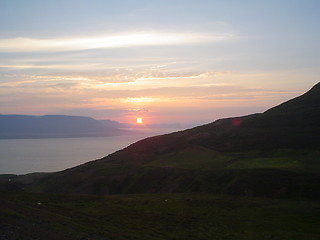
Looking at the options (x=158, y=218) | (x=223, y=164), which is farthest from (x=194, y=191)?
(x=158, y=218)

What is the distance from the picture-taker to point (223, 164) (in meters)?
97.2

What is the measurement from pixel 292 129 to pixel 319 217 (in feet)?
314

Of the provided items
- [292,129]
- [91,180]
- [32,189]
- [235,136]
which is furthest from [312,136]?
[32,189]

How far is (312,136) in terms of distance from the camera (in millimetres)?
120750

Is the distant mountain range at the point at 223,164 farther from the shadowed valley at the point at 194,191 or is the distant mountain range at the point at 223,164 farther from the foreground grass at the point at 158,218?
the foreground grass at the point at 158,218

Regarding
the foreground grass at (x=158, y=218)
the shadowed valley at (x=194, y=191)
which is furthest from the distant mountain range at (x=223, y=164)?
the foreground grass at (x=158, y=218)

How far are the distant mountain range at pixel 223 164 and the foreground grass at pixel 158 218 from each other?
34.7 ft

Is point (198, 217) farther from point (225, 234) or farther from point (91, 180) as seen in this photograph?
point (91, 180)

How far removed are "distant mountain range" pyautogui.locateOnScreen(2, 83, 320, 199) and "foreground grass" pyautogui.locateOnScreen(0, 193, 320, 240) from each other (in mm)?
10577

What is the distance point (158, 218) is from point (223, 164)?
55451 mm

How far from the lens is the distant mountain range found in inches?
2835

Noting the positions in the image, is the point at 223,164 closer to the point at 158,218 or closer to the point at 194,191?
the point at 194,191

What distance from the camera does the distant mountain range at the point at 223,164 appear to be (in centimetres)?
7200

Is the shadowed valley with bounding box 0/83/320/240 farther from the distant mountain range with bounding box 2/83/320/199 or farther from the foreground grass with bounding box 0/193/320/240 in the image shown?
the distant mountain range with bounding box 2/83/320/199
